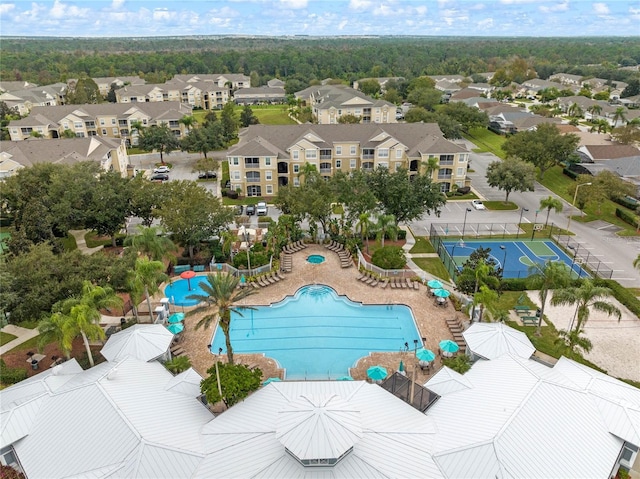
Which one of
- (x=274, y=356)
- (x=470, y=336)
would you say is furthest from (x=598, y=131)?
(x=274, y=356)

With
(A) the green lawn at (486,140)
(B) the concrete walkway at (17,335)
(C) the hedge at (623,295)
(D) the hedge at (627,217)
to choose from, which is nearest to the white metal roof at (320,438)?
(B) the concrete walkway at (17,335)

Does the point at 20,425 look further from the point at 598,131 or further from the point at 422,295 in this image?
the point at 598,131

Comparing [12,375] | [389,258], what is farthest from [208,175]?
[12,375]

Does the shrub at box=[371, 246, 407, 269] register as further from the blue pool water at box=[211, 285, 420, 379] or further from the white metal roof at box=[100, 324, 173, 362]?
the white metal roof at box=[100, 324, 173, 362]

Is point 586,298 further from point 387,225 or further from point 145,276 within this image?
point 145,276

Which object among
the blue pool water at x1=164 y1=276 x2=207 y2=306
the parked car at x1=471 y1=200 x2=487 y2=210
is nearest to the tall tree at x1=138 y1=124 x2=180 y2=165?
the blue pool water at x1=164 y1=276 x2=207 y2=306

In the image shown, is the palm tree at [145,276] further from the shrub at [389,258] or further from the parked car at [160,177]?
the parked car at [160,177]
